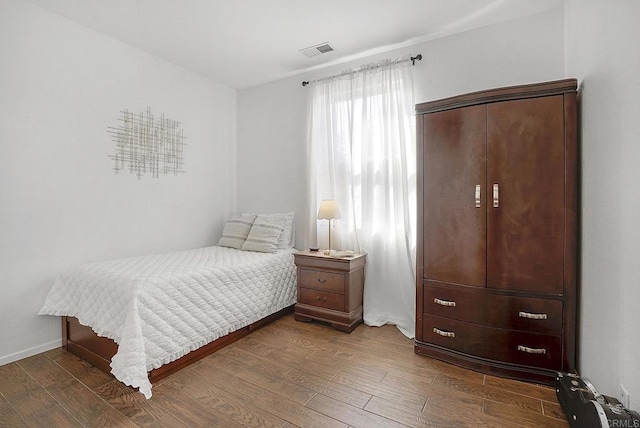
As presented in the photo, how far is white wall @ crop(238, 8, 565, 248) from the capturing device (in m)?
2.39

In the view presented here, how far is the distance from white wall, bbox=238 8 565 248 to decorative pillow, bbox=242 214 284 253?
1.19 ft

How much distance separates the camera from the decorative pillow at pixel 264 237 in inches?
126

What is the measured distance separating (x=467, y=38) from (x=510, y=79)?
0.52 metres

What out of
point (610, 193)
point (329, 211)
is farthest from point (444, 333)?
point (329, 211)

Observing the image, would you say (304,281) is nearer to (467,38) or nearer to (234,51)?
(234,51)

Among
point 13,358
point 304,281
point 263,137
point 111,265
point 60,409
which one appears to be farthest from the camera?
point 263,137

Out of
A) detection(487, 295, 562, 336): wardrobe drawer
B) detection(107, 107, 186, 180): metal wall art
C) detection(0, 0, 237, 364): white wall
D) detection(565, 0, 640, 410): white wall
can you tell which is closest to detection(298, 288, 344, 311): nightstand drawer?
detection(487, 295, 562, 336): wardrobe drawer

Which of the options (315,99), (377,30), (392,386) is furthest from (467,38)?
(392,386)

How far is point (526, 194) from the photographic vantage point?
1.93m

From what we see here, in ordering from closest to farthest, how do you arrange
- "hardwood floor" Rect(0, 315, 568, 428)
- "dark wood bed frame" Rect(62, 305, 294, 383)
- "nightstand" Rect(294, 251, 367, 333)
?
"hardwood floor" Rect(0, 315, 568, 428)
"dark wood bed frame" Rect(62, 305, 294, 383)
"nightstand" Rect(294, 251, 367, 333)

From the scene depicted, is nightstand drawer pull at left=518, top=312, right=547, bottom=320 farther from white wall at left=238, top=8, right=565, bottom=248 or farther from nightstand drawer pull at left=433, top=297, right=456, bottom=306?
white wall at left=238, top=8, right=565, bottom=248

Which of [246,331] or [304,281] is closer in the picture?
[246,331]

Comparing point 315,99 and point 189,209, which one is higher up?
point 315,99

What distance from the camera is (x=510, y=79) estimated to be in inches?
97.2
